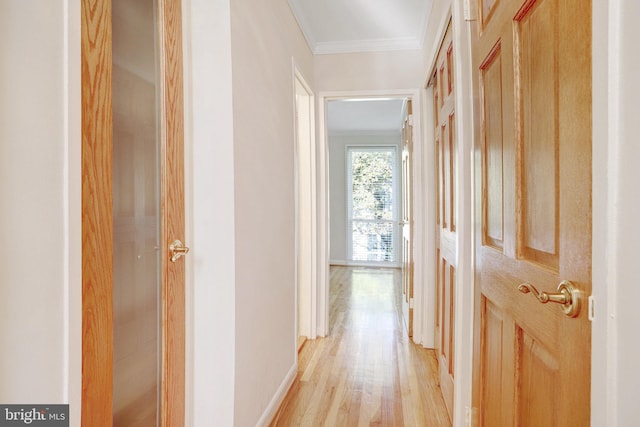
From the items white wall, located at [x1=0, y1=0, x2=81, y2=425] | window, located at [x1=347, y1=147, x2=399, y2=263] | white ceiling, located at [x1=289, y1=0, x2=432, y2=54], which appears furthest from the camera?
window, located at [x1=347, y1=147, x2=399, y2=263]

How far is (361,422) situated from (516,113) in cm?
172

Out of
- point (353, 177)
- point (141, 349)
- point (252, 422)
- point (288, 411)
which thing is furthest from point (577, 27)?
point (353, 177)

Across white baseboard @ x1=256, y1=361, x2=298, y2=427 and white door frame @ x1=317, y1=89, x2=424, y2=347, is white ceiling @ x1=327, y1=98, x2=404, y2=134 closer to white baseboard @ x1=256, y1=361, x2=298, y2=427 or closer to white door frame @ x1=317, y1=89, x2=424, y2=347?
white door frame @ x1=317, y1=89, x2=424, y2=347

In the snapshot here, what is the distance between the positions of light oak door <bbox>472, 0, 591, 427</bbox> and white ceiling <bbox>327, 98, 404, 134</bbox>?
139 inches

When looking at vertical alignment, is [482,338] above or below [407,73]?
below

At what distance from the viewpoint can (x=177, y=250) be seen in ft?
4.39

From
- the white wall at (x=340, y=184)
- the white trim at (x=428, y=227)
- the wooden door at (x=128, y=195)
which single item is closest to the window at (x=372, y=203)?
the white wall at (x=340, y=184)

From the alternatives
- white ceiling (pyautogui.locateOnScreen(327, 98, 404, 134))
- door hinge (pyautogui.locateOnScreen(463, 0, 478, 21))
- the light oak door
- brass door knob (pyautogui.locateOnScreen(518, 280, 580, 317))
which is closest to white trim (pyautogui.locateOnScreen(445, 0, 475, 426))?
door hinge (pyautogui.locateOnScreen(463, 0, 478, 21))

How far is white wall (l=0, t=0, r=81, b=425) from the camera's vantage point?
2.18 ft

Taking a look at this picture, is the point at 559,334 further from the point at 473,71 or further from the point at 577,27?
the point at 473,71
